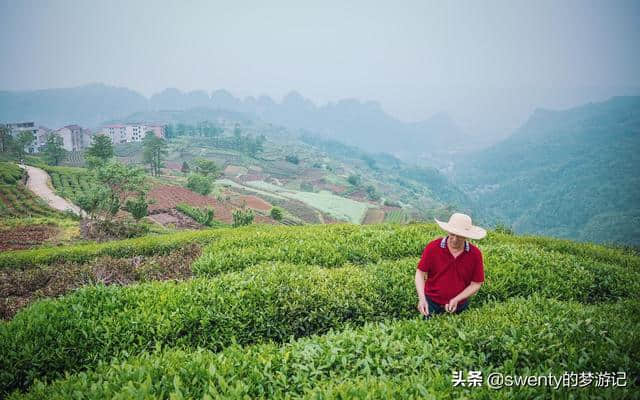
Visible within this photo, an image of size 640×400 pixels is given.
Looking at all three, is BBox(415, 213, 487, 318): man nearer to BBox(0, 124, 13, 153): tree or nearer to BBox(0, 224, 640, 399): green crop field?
BBox(0, 224, 640, 399): green crop field

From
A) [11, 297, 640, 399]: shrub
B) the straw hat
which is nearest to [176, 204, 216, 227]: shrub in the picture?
[11, 297, 640, 399]: shrub

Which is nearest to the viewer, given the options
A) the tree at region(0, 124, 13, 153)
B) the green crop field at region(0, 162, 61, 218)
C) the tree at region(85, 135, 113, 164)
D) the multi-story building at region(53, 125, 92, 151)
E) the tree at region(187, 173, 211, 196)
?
the green crop field at region(0, 162, 61, 218)

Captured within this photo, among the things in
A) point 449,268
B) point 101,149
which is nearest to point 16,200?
point 101,149

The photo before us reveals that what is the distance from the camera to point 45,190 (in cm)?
4288

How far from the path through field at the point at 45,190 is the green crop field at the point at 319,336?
30.7 metres

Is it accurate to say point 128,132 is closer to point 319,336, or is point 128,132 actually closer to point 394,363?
point 319,336

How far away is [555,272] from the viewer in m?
7.46

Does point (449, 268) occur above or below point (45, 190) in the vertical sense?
above

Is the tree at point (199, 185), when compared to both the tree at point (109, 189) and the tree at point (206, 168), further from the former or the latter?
the tree at point (109, 189)

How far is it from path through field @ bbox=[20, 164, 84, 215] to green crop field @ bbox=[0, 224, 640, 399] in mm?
30731

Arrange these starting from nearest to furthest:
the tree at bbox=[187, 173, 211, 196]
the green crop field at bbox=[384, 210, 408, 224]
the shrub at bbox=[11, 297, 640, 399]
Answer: the shrub at bbox=[11, 297, 640, 399] < the tree at bbox=[187, 173, 211, 196] < the green crop field at bbox=[384, 210, 408, 224]

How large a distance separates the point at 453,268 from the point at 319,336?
242 centimetres

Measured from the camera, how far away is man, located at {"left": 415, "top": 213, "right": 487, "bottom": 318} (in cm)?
489

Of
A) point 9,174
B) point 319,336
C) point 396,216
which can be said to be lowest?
point 396,216
